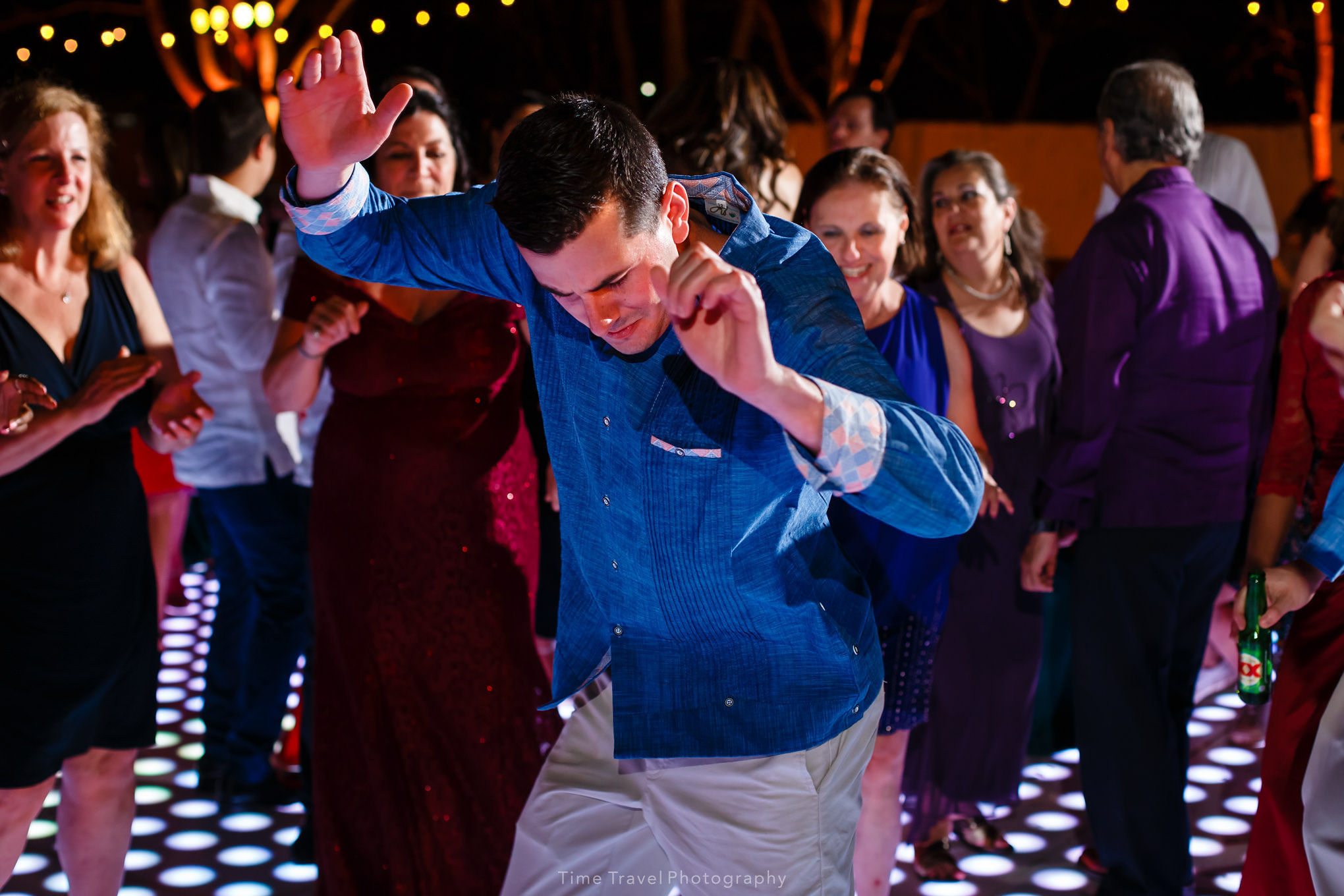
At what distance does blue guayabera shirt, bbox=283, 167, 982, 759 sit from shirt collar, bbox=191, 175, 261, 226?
178 cm

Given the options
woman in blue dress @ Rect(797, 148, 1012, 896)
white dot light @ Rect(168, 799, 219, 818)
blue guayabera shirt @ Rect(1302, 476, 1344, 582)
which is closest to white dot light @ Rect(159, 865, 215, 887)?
white dot light @ Rect(168, 799, 219, 818)

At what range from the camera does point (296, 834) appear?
3141 mm

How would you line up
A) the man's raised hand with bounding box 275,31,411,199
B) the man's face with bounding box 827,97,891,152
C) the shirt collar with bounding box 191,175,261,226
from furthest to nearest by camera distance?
the man's face with bounding box 827,97,891,152 → the shirt collar with bounding box 191,175,261,226 → the man's raised hand with bounding box 275,31,411,199

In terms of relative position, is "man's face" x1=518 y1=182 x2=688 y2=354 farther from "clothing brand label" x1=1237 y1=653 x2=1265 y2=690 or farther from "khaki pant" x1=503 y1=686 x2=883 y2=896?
"clothing brand label" x1=1237 y1=653 x2=1265 y2=690

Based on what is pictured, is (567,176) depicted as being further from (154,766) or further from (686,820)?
(154,766)

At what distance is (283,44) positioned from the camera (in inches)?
460

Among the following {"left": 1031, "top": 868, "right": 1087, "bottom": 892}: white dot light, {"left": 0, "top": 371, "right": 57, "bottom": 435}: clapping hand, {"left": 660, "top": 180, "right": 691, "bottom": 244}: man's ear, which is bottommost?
{"left": 1031, "top": 868, "right": 1087, "bottom": 892}: white dot light

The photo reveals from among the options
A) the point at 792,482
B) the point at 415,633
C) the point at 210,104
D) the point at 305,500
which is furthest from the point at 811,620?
→ the point at 210,104

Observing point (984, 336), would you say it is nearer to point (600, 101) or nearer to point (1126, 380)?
point (1126, 380)

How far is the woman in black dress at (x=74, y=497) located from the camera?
2336mm

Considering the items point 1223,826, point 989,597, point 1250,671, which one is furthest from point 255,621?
point 1223,826

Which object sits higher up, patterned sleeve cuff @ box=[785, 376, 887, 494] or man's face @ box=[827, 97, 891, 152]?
man's face @ box=[827, 97, 891, 152]

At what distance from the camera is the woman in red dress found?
210cm

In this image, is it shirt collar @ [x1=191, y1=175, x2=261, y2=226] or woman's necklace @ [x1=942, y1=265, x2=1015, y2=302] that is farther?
shirt collar @ [x1=191, y1=175, x2=261, y2=226]
